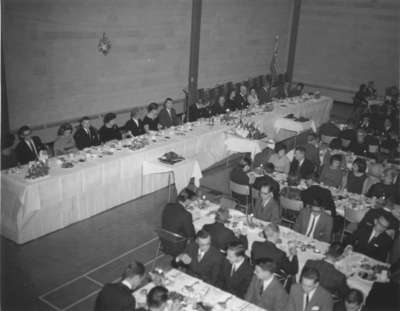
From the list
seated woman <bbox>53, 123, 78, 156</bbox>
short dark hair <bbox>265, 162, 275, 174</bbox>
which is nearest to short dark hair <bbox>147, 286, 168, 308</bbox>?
short dark hair <bbox>265, 162, 275, 174</bbox>

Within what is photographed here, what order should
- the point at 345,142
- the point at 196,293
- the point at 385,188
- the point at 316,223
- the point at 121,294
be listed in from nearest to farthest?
the point at 121,294
the point at 196,293
the point at 316,223
the point at 385,188
the point at 345,142

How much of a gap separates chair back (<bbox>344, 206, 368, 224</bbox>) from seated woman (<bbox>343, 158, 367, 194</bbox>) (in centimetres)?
124

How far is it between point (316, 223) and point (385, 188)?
7.08 feet

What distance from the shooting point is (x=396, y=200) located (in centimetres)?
941

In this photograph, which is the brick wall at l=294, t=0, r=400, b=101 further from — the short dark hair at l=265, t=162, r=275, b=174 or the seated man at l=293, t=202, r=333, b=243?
the seated man at l=293, t=202, r=333, b=243

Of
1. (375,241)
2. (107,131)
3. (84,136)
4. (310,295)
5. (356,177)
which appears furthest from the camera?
(107,131)

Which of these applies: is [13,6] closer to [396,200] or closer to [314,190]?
[314,190]

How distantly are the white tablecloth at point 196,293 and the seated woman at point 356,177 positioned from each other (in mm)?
4766

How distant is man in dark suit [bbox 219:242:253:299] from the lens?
611 cm

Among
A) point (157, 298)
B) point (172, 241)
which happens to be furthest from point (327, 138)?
point (157, 298)

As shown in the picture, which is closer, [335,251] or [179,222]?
[335,251]

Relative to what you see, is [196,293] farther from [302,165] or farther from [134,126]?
[134,126]

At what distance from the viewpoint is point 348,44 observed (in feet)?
66.7

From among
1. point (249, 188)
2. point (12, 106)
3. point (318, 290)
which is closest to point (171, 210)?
point (249, 188)
